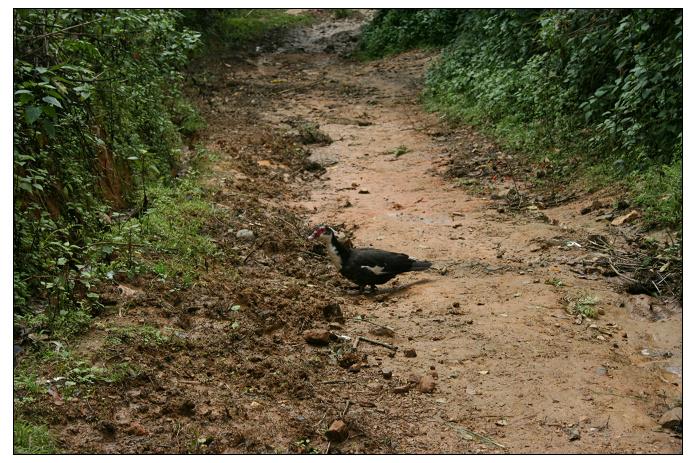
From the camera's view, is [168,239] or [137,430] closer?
[137,430]

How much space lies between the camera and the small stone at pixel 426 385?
15.8ft

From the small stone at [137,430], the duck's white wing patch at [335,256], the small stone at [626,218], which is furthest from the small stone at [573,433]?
the small stone at [626,218]

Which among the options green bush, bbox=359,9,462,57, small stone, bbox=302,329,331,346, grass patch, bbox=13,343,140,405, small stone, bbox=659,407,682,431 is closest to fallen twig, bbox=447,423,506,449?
small stone, bbox=659,407,682,431

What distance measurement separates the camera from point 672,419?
14.0ft

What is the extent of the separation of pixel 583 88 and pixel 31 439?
9194 mm

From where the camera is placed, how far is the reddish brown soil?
163 inches

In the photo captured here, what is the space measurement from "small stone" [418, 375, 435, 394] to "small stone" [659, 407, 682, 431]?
1.39m

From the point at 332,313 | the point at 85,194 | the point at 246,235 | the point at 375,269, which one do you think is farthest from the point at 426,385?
the point at 85,194

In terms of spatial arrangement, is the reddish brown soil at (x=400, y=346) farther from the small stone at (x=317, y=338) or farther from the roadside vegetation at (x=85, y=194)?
the roadside vegetation at (x=85, y=194)

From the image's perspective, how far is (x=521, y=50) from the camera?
12.9m

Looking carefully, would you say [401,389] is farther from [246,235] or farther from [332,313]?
[246,235]

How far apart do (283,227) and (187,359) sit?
357cm

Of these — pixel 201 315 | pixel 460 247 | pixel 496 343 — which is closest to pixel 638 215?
pixel 460 247

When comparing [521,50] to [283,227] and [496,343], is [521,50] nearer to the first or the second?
[283,227]
